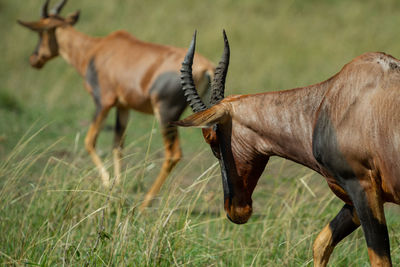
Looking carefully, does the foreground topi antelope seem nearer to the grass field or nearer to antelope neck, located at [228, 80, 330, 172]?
antelope neck, located at [228, 80, 330, 172]

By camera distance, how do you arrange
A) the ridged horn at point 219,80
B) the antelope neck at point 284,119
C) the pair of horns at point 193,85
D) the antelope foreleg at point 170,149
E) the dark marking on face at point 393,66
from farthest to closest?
the antelope foreleg at point 170,149
the ridged horn at point 219,80
the pair of horns at point 193,85
the antelope neck at point 284,119
the dark marking on face at point 393,66

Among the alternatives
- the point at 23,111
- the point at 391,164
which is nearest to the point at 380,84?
the point at 391,164

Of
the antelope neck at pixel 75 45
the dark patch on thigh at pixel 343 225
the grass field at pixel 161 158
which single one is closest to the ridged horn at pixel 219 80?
the grass field at pixel 161 158

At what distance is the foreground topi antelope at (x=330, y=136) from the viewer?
3.33 meters

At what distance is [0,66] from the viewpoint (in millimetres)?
13992

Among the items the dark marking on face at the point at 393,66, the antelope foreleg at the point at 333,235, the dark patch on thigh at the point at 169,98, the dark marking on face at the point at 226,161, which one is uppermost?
the dark marking on face at the point at 393,66

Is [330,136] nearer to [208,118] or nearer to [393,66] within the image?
[393,66]

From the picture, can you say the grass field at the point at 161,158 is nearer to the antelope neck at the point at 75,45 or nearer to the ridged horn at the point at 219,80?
the ridged horn at the point at 219,80

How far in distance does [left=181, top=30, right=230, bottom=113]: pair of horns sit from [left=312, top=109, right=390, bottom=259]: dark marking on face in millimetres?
877

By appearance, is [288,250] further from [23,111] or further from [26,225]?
[23,111]

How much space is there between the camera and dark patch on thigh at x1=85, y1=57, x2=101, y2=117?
805 centimetres

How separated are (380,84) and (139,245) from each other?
5.90ft

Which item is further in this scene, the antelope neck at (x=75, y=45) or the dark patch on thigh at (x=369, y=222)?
the antelope neck at (x=75, y=45)

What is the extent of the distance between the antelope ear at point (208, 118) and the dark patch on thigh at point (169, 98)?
3.29m
